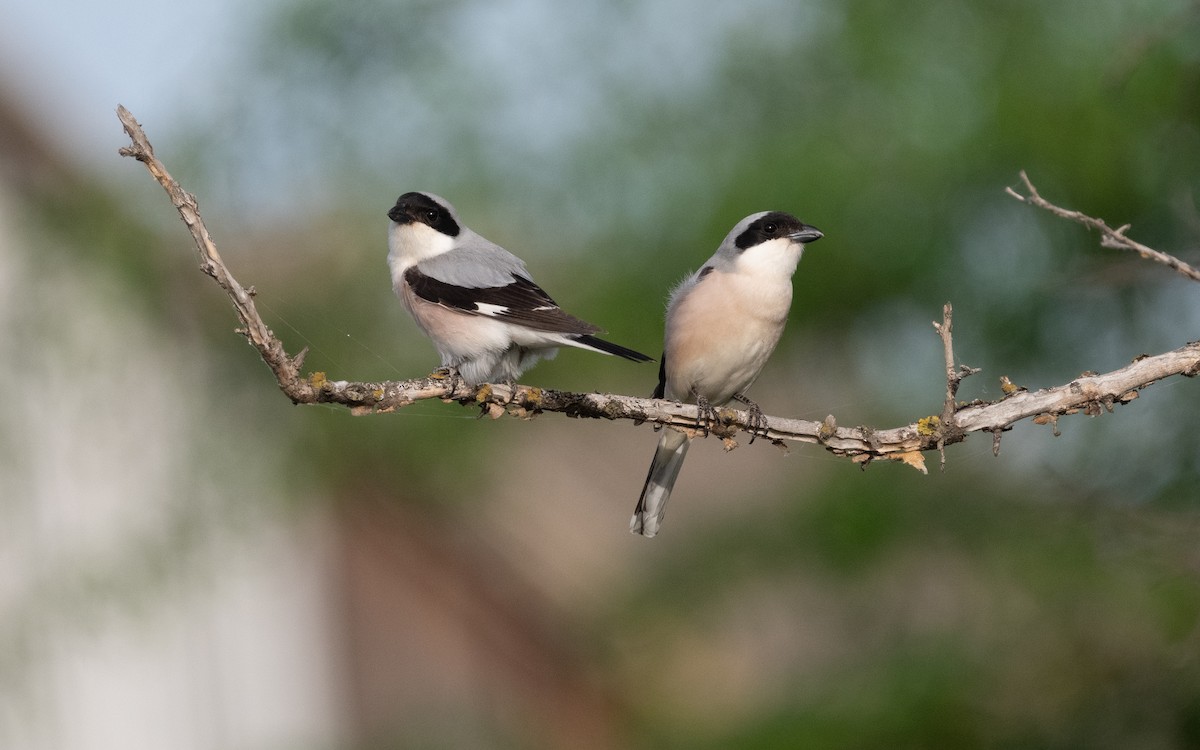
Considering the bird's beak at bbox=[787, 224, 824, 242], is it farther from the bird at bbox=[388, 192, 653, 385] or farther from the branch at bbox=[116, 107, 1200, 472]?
the branch at bbox=[116, 107, 1200, 472]

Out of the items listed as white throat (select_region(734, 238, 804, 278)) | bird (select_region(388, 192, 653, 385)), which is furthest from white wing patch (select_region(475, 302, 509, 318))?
white throat (select_region(734, 238, 804, 278))

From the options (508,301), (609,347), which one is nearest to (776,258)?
(508,301)

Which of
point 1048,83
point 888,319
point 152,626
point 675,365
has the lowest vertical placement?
point 152,626

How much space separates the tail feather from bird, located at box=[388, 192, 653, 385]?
44 centimetres

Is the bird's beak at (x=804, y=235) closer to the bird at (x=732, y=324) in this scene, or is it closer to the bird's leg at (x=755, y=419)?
the bird at (x=732, y=324)

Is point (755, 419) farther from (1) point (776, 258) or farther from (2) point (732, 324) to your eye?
(1) point (776, 258)

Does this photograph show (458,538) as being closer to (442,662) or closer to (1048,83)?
(442,662)

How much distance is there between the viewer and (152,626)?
4172 millimetres

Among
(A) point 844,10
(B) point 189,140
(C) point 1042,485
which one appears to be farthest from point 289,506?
(A) point 844,10

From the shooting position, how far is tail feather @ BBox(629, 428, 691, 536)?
2.53m

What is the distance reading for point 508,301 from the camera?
216cm

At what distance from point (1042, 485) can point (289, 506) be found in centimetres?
294

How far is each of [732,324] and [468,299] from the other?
73cm

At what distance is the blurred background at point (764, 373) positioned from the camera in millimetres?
4168
